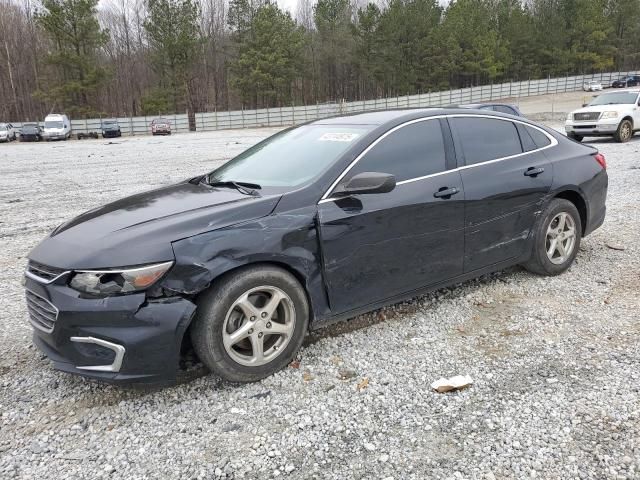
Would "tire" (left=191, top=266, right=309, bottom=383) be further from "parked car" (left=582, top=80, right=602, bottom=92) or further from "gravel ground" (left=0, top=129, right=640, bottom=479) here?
"parked car" (left=582, top=80, right=602, bottom=92)

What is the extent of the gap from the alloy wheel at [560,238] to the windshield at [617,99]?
1407 centimetres

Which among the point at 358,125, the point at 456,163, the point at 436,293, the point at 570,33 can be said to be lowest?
the point at 436,293

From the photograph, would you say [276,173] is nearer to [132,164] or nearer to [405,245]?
[405,245]

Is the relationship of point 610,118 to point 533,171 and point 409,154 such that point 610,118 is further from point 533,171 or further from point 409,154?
point 409,154

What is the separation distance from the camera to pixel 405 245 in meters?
3.67

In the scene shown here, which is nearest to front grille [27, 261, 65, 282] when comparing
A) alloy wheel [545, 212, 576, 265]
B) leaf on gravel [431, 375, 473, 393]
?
leaf on gravel [431, 375, 473, 393]

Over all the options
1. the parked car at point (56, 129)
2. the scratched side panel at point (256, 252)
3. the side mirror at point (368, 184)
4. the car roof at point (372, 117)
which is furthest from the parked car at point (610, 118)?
the parked car at point (56, 129)

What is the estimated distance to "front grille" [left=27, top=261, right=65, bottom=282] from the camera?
293cm

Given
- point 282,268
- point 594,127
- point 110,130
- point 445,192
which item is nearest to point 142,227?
point 282,268

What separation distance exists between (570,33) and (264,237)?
85066mm

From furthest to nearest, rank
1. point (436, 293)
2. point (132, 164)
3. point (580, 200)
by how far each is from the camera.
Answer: point (132, 164) < point (580, 200) < point (436, 293)

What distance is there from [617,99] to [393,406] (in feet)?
56.3

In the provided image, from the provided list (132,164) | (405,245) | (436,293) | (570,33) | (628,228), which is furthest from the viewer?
(570,33)

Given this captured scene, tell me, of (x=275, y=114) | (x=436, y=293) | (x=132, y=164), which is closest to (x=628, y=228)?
(x=436, y=293)
